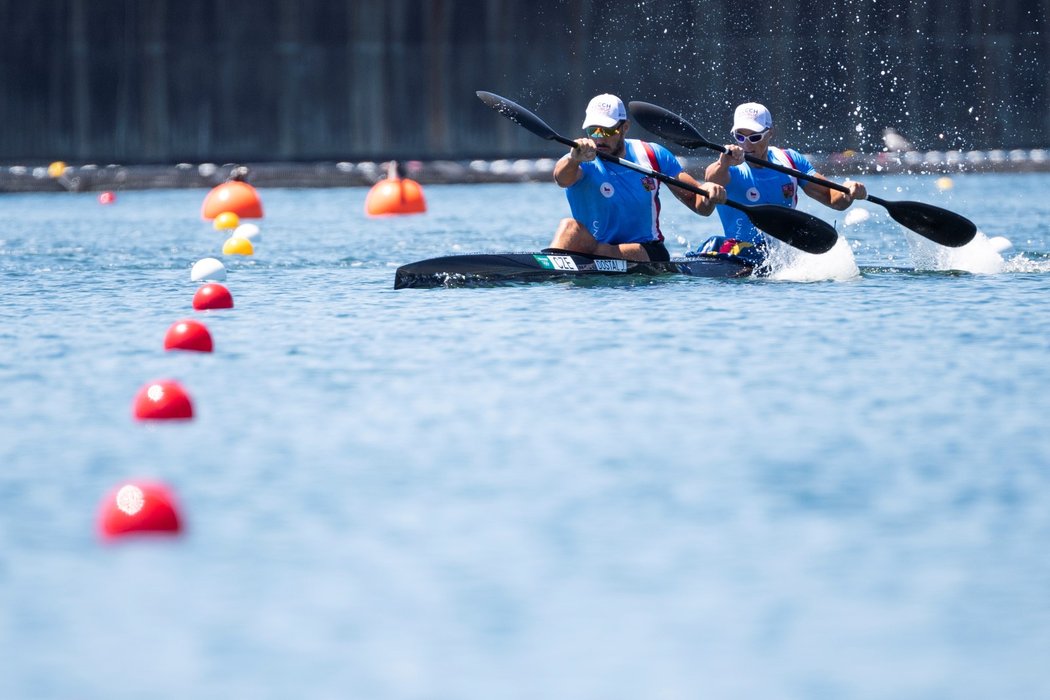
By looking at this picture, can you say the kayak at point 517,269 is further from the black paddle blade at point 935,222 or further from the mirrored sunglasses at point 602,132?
the black paddle blade at point 935,222

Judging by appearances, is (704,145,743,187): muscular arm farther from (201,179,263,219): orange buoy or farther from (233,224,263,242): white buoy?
(201,179,263,219): orange buoy

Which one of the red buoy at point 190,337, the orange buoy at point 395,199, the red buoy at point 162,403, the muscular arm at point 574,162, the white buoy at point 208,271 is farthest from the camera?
the orange buoy at point 395,199

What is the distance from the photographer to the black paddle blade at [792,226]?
12.9m

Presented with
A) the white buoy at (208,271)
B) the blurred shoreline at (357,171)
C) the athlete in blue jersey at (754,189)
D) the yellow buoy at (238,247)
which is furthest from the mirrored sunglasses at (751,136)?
the blurred shoreline at (357,171)

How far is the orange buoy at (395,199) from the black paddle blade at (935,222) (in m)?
10.2

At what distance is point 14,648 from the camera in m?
4.37

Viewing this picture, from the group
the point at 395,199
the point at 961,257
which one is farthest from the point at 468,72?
the point at 961,257

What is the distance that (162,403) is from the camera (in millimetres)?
7395

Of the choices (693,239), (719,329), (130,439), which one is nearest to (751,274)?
(719,329)

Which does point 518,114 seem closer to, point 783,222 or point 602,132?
point 602,132

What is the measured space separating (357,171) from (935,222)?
57.6 ft

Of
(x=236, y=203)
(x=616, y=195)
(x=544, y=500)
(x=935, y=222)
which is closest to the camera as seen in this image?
(x=544, y=500)

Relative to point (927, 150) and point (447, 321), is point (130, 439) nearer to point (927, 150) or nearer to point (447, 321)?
point (447, 321)

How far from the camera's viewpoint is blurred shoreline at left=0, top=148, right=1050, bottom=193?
96.5 ft
